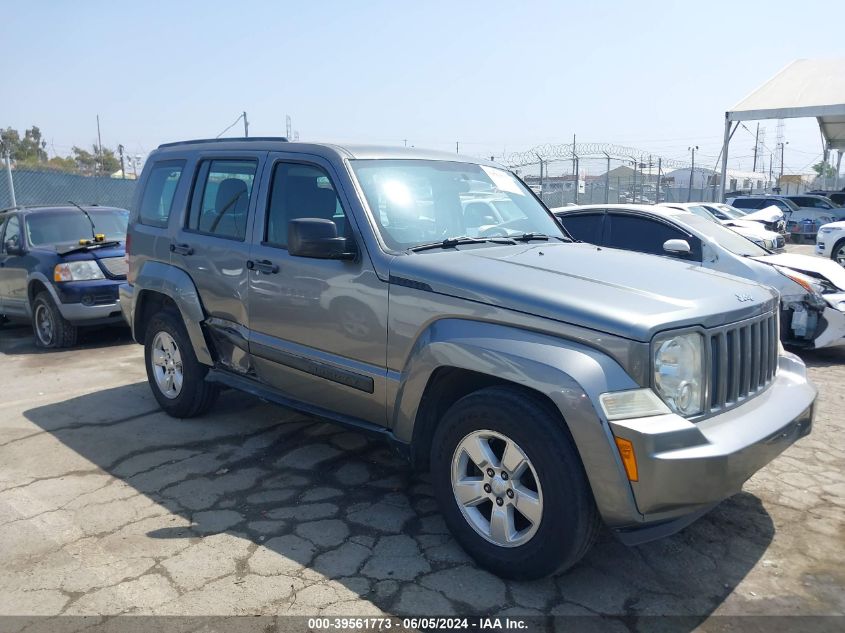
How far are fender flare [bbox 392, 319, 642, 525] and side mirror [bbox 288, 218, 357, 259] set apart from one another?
81cm

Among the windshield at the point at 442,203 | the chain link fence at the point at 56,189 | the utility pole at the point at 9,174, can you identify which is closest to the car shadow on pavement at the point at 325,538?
the windshield at the point at 442,203

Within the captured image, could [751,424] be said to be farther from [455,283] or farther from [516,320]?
[455,283]

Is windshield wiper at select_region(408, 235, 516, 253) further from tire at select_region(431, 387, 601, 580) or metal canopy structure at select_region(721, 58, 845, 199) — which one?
metal canopy structure at select_region(721, 58, 845, 199)

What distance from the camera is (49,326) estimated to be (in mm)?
8555

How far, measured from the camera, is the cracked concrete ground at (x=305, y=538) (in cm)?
312

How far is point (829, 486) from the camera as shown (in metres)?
4.27

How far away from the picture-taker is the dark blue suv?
8242 millimetres

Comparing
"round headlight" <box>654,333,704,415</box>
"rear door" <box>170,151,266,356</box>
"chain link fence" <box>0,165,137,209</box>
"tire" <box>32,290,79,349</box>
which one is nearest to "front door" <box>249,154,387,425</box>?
"rear door" <box>170,151,266,356</box>

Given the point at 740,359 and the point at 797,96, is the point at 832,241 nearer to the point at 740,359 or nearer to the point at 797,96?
the point at 797,96

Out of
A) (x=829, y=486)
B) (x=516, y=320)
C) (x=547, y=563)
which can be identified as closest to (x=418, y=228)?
(x=516, y=320)

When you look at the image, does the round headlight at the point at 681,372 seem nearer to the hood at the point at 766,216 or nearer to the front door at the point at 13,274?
the front door at the point at 13,274

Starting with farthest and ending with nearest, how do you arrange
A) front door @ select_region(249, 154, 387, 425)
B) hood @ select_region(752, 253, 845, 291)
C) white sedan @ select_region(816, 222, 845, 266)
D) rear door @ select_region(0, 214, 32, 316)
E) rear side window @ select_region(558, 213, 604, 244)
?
white sedan @ select_region(816, 222, 845, 266) → rear door @ select_region(0, 214, 32, 316) → rear side window @ select_region(558, 213, 604, 244) → hood @ select_region(752, 253, 845, 291) → front door @ select_region(249, 154, 387, 425)

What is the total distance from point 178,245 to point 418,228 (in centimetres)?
211

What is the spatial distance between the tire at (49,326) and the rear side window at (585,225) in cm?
588
